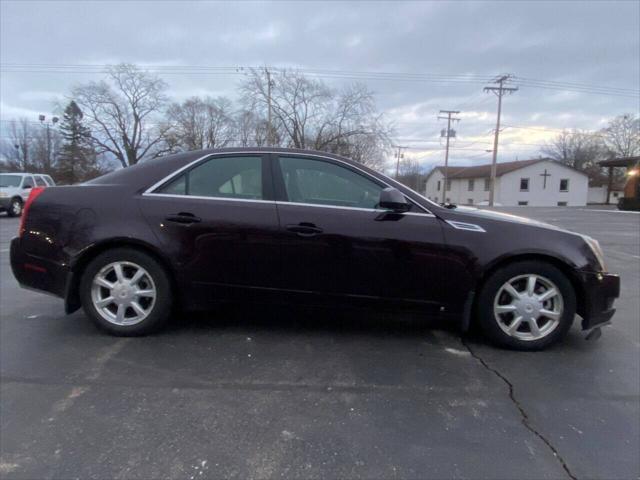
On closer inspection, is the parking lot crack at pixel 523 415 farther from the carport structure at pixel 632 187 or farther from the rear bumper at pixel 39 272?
the carport structure at pixel 632 187

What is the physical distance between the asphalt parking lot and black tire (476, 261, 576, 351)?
10cm

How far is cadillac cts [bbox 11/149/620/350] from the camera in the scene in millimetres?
3283

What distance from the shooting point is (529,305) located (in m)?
3.31

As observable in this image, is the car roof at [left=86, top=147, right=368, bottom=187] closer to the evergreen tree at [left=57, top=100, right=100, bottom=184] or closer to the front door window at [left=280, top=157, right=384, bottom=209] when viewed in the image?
the front door window at [left=280, top=157, right=384, bottom=209]

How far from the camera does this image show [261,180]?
348cm

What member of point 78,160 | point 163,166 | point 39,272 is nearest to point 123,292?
point 39,272

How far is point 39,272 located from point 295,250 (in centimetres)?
219

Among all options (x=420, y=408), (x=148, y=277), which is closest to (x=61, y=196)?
(x=148, y=277)

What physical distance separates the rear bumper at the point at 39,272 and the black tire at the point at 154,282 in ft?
0.51

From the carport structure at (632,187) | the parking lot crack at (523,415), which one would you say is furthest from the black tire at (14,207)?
the carport structure at (632,187)

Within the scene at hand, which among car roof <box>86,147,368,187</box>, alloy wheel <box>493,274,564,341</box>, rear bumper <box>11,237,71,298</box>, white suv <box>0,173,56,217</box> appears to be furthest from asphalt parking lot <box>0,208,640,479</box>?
white suv <box>0,173,56,217</box>

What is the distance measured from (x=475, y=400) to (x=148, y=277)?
2.63m

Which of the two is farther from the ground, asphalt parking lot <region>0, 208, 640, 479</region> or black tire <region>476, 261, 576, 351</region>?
Result: black tire <region>476, 261, 576, 351</region>

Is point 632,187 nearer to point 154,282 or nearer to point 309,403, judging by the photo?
point 309,403
